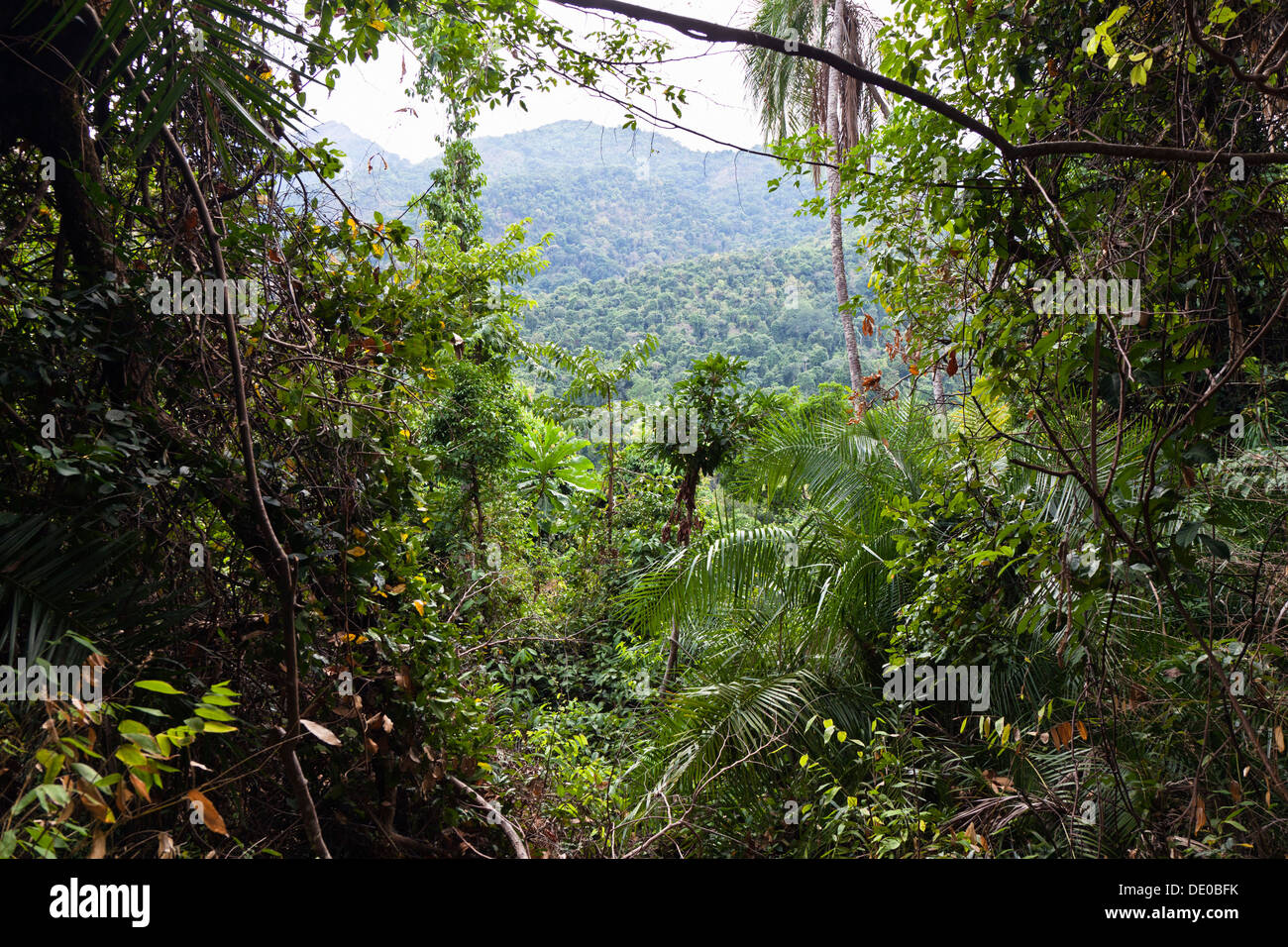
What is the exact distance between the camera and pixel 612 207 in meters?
22.9

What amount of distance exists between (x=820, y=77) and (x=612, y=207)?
11.5m

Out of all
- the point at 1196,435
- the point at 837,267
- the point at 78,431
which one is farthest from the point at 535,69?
the point at 837,267

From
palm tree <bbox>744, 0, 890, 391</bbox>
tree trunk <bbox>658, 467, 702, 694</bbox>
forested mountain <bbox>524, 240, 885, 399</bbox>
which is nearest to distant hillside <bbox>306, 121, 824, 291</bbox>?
forested mountain <bbox>524, 240, 885, 399</bbox>

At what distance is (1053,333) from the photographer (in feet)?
7.23

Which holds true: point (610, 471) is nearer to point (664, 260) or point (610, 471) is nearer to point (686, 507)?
point (686, 507)

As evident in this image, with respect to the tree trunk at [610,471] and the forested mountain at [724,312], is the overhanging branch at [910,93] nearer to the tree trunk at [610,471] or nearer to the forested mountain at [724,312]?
the tree trunk at [610,471]

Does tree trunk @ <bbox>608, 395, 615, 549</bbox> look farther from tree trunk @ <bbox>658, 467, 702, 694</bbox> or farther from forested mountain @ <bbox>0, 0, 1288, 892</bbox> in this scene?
forested mountain @ <bbox>0, 0, 1288, 892</bbox>

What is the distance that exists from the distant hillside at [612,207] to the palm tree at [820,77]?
6.93 metres

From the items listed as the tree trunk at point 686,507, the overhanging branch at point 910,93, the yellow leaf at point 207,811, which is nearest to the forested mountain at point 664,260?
the tree trunk at point 686,507

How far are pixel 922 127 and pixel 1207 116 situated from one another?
0.98 metres

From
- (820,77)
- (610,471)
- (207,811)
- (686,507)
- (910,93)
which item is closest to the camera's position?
(207,811)

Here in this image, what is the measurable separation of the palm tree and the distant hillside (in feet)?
22.7

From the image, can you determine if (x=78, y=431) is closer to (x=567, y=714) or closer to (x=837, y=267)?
(x=567, y=714)

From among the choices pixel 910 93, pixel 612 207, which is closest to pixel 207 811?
pixel 910 93
